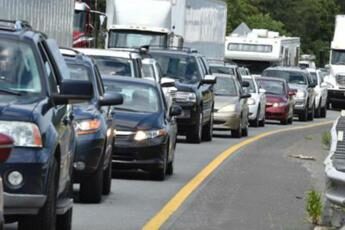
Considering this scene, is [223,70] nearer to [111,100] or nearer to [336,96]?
[336,96]

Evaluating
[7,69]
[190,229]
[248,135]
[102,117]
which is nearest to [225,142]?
[248,135]

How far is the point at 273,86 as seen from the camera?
44125 mm

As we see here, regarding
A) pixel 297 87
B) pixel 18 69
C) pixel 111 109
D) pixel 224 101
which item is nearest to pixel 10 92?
pixel 18 69

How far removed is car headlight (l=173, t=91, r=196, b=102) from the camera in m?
29.0

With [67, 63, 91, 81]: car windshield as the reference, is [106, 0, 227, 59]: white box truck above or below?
below

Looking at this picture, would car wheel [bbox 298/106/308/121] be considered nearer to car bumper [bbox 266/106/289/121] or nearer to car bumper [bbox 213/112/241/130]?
car bumper [bbox 266/106/289/121]

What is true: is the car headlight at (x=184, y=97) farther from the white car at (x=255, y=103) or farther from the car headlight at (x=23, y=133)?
the car headlight at (x=23, y=133)

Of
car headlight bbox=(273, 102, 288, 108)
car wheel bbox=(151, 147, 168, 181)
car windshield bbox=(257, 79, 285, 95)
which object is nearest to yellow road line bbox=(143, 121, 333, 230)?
car wheel bbox=(151, 147, 168, 181)

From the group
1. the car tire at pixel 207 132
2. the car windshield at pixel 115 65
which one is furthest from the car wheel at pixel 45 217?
the car tire at pixel 207 132

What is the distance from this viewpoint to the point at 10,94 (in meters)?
10.3

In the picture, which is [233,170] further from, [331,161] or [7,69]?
[7,69]

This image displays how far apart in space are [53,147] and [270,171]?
505 inches

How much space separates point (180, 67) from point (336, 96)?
30.7 metres

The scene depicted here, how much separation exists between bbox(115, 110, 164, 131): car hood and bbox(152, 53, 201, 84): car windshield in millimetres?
10939
